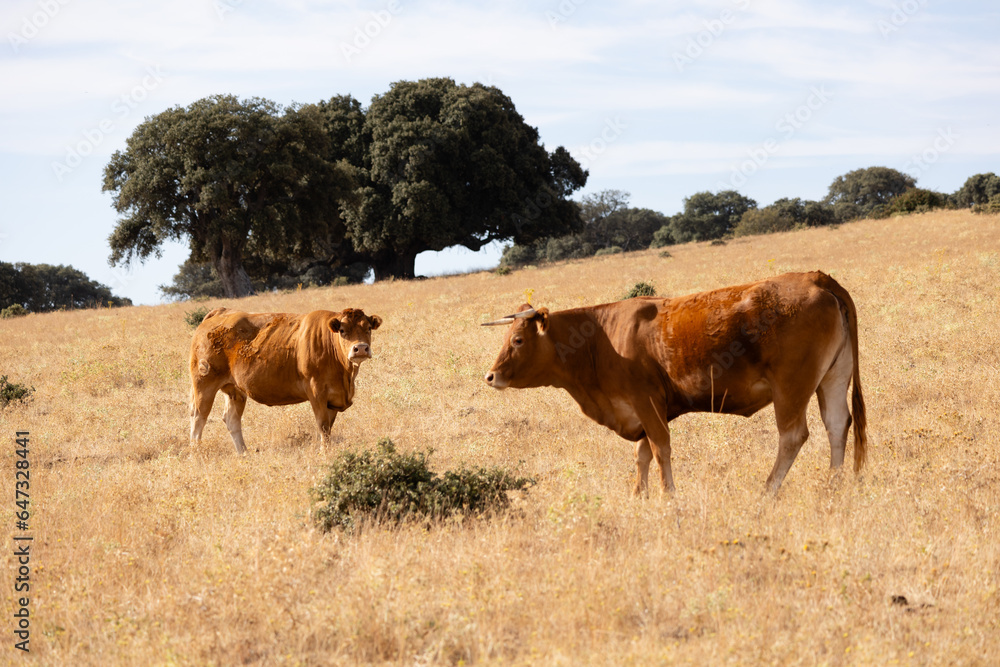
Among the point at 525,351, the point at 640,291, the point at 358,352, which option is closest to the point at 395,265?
the point at 640,291

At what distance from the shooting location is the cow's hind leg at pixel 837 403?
7.36 metres

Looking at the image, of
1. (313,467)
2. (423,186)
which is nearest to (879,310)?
(313,467)

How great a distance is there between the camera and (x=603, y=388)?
25.4 feet

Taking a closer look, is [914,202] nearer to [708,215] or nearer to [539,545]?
[708,215]

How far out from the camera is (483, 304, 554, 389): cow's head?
789cm

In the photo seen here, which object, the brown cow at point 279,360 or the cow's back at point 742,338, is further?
the brown cow at point 279,360

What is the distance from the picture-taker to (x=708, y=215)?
254 feet

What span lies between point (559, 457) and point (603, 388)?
4.97 feet

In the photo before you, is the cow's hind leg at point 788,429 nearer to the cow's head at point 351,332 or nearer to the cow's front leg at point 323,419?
the cow's head at point 351,332

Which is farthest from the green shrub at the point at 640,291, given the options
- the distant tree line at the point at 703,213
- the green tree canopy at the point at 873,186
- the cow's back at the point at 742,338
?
the green tree canopy at the point at 873,186

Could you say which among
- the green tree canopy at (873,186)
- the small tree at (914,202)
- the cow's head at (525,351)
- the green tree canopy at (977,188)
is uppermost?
the green tree canopy at (873,186)

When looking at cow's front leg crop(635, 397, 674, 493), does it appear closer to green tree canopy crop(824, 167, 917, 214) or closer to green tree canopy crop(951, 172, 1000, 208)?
green tree canopy crop(951, 172, 1000, 208)

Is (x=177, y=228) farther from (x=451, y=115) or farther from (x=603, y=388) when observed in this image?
(x=603, y=388)

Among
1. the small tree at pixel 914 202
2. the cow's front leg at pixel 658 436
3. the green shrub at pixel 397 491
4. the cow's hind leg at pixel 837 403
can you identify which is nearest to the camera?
the green shrub at pixel 397 491
